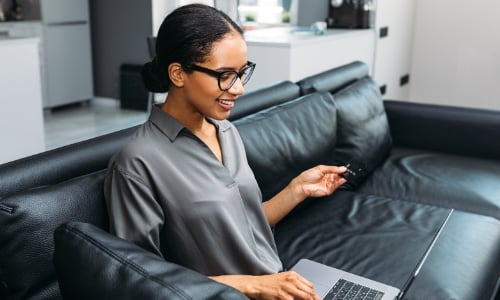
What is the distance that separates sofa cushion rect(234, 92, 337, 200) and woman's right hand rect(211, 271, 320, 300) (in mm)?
739

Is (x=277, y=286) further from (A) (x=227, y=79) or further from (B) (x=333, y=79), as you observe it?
(B) (x=333, y=79)

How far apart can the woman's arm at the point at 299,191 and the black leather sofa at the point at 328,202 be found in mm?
275

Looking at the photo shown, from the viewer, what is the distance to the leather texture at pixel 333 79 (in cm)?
248

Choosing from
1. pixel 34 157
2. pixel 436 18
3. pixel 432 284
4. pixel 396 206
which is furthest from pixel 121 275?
pixel 436 18

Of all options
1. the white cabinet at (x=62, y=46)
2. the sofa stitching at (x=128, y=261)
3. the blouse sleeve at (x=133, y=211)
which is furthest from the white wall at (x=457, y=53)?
the sofa stitching at (x=128, y=261)

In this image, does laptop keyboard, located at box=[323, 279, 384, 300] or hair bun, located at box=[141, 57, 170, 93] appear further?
laptop keyboard, located at box=[323, 279, 384, 300]

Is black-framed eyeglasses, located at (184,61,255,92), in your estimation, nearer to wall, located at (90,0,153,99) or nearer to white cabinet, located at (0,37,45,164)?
white cabinet, located at (0,37,45,164)

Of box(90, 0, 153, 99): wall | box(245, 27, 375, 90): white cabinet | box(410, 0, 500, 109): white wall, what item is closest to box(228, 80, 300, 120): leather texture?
box(245, 27, 375, 90): white cabinet

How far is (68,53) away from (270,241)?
192 inches

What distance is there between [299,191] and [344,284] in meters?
0.29

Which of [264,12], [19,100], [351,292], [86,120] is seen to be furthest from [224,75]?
Answer: [264,12]

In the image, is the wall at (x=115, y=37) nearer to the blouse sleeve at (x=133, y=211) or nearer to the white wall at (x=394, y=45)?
the white wall at (x=394, y=45)

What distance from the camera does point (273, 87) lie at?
7.54 feet

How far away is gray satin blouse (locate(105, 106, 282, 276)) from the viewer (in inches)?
41.6
